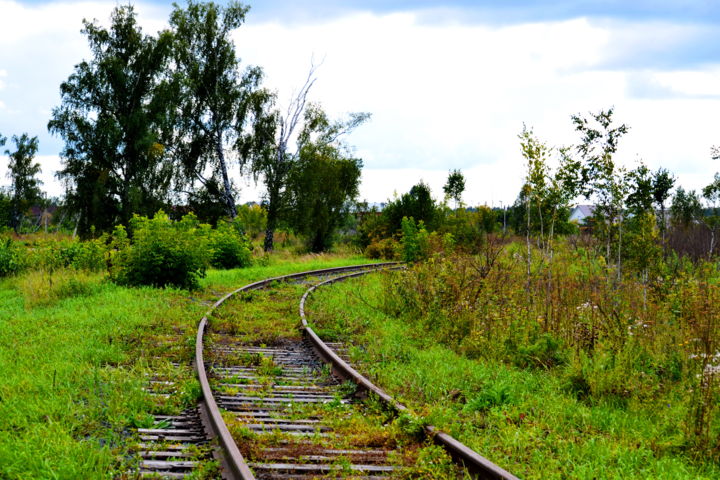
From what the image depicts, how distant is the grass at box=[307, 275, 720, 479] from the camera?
4.80 meters

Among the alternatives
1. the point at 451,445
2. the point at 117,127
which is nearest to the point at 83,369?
the point at 451,445

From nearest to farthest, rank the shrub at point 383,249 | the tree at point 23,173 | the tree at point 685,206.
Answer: the shrub at point 383,249, the tree at point 685,206, the tree at point 23,173

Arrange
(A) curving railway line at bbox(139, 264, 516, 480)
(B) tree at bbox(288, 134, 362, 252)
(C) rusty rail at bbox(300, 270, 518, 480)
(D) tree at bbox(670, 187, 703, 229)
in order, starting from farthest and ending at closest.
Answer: (D) tree at bbox(670, 187, 703, 229), (B) tree at bbox(288, 134, 362, 252), (A) curving railway line at bbox(139, 264, 516, 480), (C) rusty rail at bbox(300, 270, 518, 480)

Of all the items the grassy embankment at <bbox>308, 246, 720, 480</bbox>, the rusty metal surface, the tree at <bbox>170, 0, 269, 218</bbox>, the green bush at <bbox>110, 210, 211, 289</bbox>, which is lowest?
the rusty metal surface

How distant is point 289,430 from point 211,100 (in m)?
34.8

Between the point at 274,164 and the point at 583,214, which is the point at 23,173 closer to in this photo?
the point at 274,164

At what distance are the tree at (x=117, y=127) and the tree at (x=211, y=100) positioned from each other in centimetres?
112

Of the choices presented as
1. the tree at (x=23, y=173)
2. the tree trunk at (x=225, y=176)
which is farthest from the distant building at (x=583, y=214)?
the tree at (x=23, y=173)

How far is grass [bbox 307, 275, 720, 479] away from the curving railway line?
1.07 feet

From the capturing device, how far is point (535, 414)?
597 centimetres

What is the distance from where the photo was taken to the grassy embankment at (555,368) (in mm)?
5051

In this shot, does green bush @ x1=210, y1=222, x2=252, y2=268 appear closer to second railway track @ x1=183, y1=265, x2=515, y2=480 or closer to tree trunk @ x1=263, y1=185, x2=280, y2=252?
tree trunk @ x1=263, y1=185, x2=280, y2=252

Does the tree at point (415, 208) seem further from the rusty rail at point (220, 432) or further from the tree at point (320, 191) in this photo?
the rusty rail at point (220, 432)

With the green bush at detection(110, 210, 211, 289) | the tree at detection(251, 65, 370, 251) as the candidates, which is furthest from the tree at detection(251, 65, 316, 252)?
the green bush at detection(110, 210, 211, 289)
